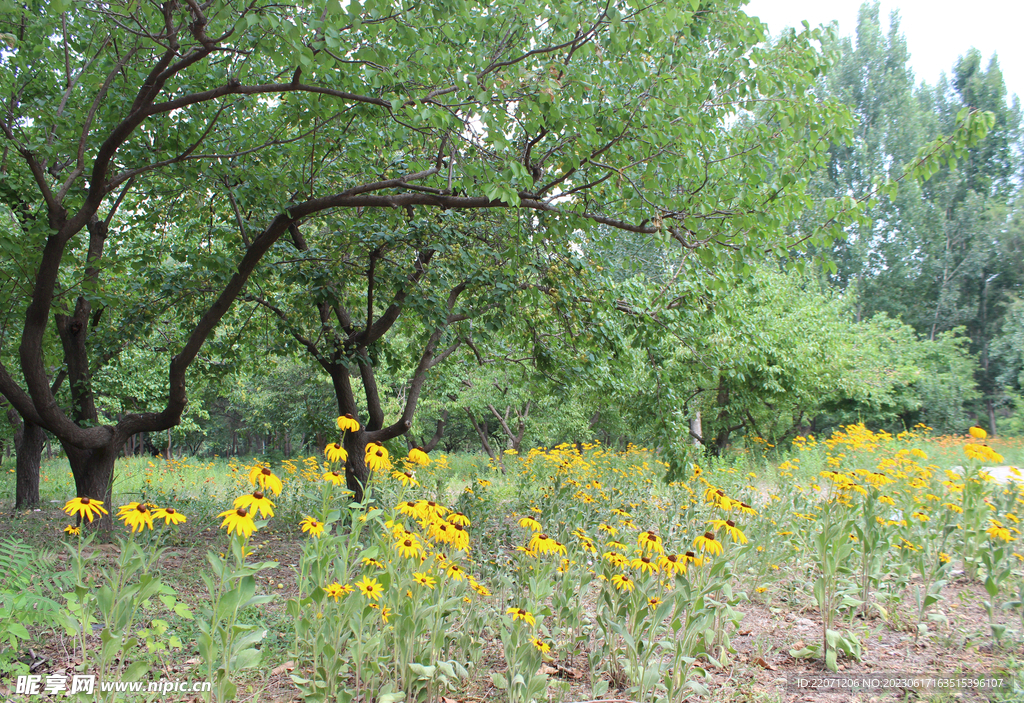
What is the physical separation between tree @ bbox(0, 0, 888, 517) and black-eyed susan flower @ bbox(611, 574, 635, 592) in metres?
1.97

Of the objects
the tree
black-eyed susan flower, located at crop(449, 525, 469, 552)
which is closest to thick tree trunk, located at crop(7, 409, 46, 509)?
the tree

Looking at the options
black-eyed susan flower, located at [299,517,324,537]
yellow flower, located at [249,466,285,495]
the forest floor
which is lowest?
the forest floor

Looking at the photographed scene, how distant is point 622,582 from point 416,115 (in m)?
2.44

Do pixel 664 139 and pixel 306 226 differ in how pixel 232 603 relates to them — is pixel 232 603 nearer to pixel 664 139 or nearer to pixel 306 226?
pixel 664 139

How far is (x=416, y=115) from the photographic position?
292 cm

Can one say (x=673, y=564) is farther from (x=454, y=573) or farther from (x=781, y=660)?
(x=781, y=660)

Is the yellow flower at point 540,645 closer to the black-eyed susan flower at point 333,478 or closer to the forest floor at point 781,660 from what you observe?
the forest floor at point 781,660

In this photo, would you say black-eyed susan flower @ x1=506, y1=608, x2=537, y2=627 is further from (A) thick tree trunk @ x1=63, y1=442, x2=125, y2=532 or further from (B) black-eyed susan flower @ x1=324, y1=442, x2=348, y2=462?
(A) thick tree trunk @ x1=63, y1=442, x2=125, y2=532

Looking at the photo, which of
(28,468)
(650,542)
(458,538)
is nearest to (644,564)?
(650,542)

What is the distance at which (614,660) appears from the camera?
8.32 feet

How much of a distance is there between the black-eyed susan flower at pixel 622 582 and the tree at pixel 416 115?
197 cm

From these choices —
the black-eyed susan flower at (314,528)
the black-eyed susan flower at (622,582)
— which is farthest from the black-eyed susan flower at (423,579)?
the black-eyed susan flower at (622,582)

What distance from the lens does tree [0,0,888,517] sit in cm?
332

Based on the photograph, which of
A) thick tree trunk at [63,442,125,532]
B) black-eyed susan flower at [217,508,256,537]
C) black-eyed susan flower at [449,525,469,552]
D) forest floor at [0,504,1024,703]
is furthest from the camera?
thick tree trunk at [63,442,125,532]
